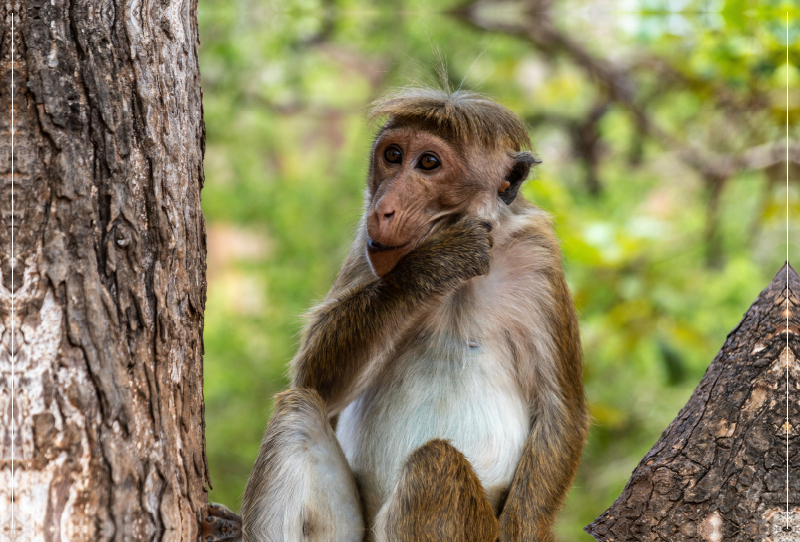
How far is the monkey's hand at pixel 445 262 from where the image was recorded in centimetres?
318

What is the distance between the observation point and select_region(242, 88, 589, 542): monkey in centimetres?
314

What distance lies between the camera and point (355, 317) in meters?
3.29

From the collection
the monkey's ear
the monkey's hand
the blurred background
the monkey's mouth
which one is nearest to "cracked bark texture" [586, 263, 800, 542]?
the monkey's hand

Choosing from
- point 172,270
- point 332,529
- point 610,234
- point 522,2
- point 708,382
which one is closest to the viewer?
point 172,270

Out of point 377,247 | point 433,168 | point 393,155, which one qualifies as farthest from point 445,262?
point 393,155

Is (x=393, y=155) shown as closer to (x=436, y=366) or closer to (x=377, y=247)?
(x=377, y=247)

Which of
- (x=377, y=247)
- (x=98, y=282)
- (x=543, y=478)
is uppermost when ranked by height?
(x=377, y=247)

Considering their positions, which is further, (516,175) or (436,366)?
(516,175)

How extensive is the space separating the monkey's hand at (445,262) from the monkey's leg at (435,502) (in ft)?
2.08

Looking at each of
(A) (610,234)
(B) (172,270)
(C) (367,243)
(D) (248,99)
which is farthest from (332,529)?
(D) (248,99)

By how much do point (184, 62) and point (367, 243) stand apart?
1.09 meters

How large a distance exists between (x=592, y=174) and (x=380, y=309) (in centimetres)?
859

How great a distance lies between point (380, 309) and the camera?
10.7ft

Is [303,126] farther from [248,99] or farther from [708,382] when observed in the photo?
[708,382]
